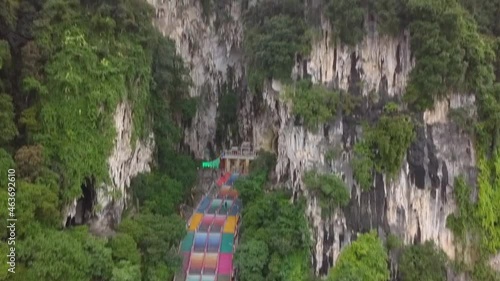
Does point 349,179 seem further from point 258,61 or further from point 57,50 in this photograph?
point 57,50

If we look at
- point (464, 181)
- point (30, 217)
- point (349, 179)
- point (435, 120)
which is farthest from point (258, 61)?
point (30, 217)

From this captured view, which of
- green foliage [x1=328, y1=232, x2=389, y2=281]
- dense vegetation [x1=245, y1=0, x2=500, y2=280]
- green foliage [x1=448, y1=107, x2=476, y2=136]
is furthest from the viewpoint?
green foliage [x1=448, y1=107, x2=476, y2=136]

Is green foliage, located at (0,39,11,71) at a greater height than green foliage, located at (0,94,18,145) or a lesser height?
greater

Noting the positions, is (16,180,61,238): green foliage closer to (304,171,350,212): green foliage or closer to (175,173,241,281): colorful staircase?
(175,173,241,281): colorful staircase

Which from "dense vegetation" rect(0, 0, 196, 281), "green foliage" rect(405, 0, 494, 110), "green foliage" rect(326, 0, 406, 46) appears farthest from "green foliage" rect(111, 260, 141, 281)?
"green foliage" rect(405, 0, 494, 110)

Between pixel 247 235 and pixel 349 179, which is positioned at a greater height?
pixel 349 179

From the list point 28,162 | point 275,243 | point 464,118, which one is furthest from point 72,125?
point 464,118

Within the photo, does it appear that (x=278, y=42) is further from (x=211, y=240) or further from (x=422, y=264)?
(x=422, y=264)
